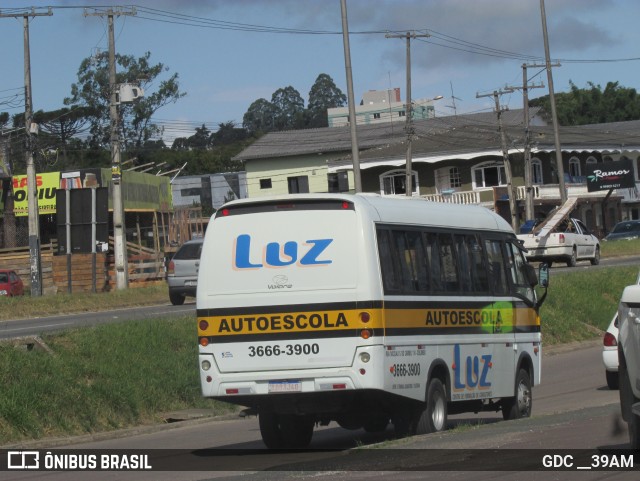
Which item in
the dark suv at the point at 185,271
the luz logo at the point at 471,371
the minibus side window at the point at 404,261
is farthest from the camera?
the dark suv at the point at 185,271

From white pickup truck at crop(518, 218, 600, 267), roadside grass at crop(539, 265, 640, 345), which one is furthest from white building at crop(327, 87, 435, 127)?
roadside grass at crop(539, 265, 640, 345)

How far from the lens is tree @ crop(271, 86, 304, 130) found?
161 meters

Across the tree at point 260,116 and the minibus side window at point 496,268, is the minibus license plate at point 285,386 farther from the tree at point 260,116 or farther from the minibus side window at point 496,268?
the tree at point 260,116

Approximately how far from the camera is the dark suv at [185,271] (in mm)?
33125

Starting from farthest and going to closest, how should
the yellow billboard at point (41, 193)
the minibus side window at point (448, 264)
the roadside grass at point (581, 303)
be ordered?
the yellow billboard at point (41, 193)
the roadside grass at point (581, 303)
the minibus side window at point (448, 264)

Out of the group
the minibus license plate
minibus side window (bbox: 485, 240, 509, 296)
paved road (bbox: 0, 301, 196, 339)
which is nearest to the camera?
the minibus license plate

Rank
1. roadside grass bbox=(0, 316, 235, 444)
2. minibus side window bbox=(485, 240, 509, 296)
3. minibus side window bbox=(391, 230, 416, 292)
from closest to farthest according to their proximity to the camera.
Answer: minibus side window bbox=(391, 230, 416, 292)
minibus side window bbox=(485, 240, 509, 296)
roadside grass bbox=(0, 316, 235, 444)

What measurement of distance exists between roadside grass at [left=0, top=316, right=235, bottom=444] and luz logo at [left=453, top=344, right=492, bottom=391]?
16.7ft

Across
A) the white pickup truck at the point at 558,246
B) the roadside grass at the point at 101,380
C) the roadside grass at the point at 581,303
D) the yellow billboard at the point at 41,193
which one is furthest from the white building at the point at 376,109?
the roadside grass at the point at 101,380

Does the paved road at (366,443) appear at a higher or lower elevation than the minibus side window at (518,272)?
lower

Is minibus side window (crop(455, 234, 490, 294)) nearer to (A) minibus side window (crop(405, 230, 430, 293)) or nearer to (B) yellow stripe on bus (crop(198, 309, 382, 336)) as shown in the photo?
(A) minibus side window (crop(405, 230, 430, 293))

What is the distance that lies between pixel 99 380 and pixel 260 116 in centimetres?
14531

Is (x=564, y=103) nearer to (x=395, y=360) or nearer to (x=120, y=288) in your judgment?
(x=120, y=288)

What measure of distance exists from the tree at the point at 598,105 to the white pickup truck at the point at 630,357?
112562 mm
